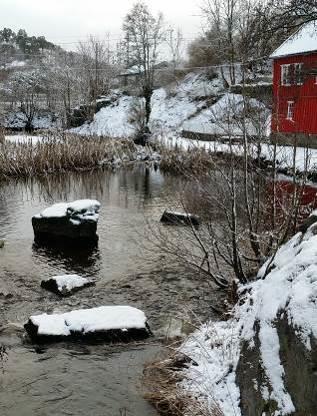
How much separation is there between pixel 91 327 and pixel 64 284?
7.34 feet

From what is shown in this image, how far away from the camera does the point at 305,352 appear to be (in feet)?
11.5

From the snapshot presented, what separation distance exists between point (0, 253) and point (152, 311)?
16.3 feet

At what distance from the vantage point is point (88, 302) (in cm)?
891

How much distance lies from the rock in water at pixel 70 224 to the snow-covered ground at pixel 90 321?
208 inches

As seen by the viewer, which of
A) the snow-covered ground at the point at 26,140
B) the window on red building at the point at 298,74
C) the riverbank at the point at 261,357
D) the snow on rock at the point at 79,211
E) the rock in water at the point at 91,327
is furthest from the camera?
the snow-covered ground at the point at 26,140

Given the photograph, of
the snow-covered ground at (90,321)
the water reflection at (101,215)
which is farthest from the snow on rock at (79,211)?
the snow-covered ground at (90,321)

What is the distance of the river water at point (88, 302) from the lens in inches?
229

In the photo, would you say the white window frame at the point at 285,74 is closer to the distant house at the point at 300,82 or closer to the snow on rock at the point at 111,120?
the distant house at the point at 300,82

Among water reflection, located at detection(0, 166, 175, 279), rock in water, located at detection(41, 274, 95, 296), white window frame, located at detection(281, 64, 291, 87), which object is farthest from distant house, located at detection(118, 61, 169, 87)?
rock in water, located at detection(41, 274, 95, 296)

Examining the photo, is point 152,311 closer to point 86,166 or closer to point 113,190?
point 113,190

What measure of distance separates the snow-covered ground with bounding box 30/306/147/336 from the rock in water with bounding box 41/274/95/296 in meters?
1.54

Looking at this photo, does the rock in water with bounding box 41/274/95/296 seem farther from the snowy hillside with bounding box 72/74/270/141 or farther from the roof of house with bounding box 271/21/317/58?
the snowy hillside with bounding box 72/74/270/141

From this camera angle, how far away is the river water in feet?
19.1

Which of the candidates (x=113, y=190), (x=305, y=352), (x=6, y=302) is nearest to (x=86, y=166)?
(x=113, y=190)
